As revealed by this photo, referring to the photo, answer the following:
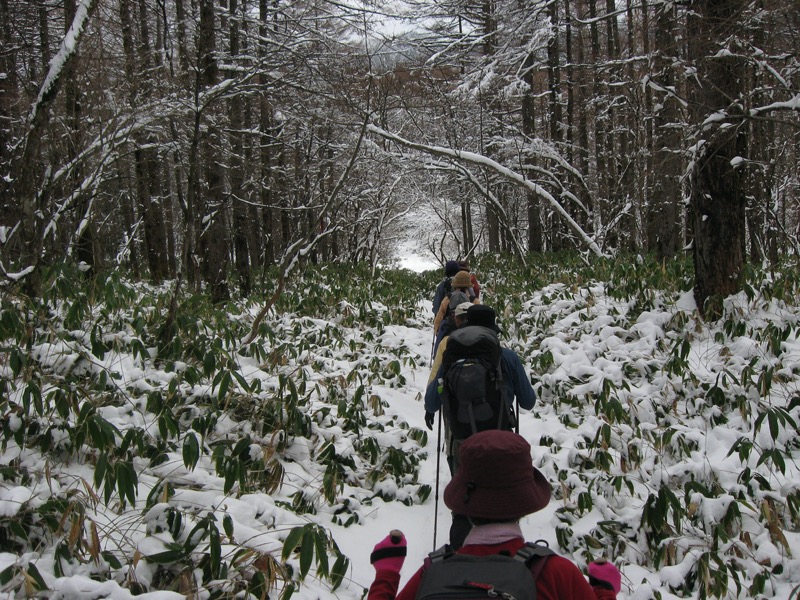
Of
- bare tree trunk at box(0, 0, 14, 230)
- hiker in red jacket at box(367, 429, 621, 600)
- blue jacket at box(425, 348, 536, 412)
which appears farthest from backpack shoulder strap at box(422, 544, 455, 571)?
bare tree trunk at box(0, 0, 14, 230)

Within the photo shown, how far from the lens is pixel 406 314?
467 inches

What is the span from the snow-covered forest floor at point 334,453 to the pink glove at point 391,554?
1.22 m

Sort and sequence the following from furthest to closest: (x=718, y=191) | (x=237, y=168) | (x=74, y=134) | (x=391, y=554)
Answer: (x=237, y=168) → (x=74, y=134) → (x=718, y=191) → (x=391, y=554)

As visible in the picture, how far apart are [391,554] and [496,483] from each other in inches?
17.2

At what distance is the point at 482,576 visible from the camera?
1.37 m

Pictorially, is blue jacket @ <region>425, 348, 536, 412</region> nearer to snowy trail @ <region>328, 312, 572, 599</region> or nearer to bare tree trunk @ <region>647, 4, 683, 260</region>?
snowy trail @ <region>328, 312, 572, 599</region>

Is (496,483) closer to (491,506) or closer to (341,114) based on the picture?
(491,506)

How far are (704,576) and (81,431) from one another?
4143 mm

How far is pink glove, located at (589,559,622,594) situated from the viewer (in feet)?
5.14

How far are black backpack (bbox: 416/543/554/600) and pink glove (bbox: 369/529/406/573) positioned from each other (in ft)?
0.78

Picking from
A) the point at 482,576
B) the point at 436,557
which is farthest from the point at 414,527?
the point at 482,576

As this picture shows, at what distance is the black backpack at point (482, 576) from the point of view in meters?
1.33

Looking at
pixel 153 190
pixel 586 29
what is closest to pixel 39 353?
pixel 153 190

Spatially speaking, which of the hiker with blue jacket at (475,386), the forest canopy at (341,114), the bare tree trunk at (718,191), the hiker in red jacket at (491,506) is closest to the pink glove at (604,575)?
the hiker in red jacket at (491,506)
